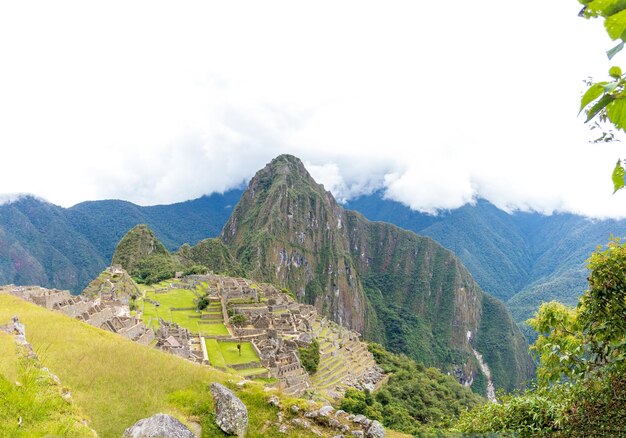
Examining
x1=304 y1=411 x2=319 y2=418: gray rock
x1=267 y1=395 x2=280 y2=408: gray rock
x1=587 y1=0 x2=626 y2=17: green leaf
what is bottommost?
x1=304 y1=411 x2=319 y2=418: gray rock

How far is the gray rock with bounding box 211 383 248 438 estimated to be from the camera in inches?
362

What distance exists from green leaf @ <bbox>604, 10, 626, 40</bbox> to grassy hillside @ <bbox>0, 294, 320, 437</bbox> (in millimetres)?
10304

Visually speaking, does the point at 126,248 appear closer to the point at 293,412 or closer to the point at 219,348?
the point at 219,348

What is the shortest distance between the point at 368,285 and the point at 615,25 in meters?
198

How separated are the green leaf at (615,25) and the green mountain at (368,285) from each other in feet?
378

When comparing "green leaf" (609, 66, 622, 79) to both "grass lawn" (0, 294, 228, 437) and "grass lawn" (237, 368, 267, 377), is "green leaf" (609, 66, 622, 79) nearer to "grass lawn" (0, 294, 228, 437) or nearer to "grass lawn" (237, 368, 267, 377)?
"grass lawn" (0, 294, 228, 437)

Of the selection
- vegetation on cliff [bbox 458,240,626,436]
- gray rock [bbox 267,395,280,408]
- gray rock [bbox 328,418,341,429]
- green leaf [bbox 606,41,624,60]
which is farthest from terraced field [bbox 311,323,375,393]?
green leaf [bbox 606,41,624,60]

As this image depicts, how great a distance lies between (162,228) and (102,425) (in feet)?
592

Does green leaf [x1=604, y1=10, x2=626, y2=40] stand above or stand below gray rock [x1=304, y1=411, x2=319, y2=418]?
above

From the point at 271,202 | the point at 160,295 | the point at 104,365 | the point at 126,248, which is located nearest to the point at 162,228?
the point at 271,202

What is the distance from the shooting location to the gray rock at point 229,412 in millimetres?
9188

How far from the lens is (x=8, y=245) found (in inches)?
3893

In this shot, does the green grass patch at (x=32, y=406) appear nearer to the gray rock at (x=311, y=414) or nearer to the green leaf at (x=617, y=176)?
the gray rock at (x=311, y=414)

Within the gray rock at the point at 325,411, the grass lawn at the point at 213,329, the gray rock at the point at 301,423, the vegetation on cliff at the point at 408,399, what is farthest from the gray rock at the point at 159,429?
the grass lawn at the point at 213,329
